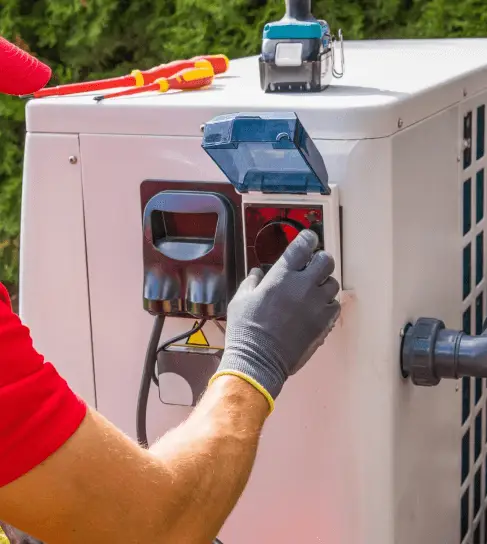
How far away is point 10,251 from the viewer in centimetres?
376

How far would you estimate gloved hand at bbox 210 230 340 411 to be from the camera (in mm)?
1462

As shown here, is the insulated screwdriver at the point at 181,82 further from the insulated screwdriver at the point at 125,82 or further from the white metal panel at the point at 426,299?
the white metal panel at the point at 426,299

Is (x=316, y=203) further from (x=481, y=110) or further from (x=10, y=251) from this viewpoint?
(x=10, y=251)

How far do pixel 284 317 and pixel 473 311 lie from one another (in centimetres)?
71

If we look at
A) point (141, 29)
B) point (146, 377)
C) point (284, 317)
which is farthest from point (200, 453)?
point (141, 29)

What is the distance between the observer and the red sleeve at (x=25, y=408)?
1.15 m

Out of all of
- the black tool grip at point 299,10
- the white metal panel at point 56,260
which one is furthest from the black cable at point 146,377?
the black tool grip at point 299,10

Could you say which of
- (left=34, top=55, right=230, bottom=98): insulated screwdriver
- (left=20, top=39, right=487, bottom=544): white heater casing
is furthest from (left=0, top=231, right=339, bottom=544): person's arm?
(left=34, top=55, right=230, bottom=98): insulated screwdriver

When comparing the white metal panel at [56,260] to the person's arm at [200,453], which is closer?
the person's arm at [200,453]

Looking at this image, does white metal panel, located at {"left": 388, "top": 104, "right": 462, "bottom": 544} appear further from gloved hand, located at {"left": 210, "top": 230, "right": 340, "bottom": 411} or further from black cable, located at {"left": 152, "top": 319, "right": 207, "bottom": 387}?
black cable, located at {"left": 152, "top": 319, "right": 207, "bottom": 387}

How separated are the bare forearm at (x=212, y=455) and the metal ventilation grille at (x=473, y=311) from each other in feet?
2.34

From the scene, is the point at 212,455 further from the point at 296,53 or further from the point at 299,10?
the point at 299,10

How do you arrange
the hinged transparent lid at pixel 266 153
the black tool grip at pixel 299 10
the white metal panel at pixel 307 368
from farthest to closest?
the black tool grip at pixel 299 10 < the white metal panel at pixel 307 368 < the hinged transparent lid at pixel 266 153

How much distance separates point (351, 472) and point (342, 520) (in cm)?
10
